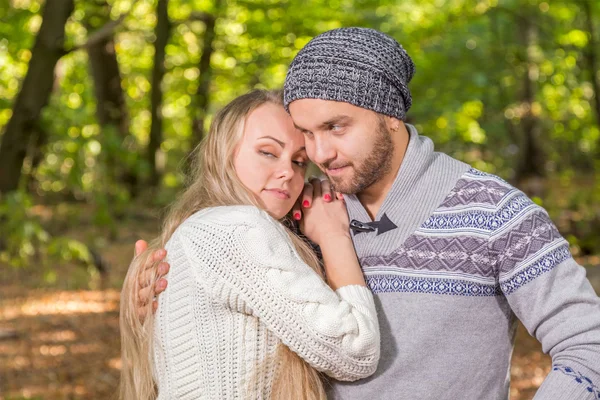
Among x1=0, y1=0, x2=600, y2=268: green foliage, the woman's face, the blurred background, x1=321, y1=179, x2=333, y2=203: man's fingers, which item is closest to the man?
the woman's face

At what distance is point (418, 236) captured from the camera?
234cm

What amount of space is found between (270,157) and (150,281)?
0.57 meters

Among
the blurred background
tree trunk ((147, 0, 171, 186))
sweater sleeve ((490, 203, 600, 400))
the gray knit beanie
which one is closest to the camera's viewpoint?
sweater sleeve ((490, 203, 600, 400))

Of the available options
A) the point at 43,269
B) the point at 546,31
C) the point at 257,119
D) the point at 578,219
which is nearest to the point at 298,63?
the point at 257,119

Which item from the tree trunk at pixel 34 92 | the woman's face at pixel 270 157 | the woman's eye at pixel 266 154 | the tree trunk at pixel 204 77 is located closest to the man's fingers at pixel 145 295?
the woman's face at pixel 270 157

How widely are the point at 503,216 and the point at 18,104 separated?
663cm

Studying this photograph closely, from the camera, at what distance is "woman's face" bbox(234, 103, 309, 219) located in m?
2.51

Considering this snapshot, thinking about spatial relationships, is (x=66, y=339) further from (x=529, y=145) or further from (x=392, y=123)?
(x=529, y=145)

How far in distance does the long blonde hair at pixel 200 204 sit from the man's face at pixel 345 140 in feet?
0.80

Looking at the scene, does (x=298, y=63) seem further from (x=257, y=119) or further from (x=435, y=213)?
(x=435, y=213)

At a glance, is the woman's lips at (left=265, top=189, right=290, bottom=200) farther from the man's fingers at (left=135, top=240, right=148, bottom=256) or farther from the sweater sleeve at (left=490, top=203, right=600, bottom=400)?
the sweater sleeve at (left=490, top=203, right=600, bottom=400)

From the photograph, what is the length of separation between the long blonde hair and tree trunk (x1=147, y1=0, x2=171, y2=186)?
8.94 m

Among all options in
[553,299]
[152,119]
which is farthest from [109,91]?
[553,299]

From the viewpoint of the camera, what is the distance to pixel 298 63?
2.38m
